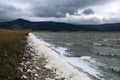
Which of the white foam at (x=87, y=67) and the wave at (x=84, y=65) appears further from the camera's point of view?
the wave at (x=84, y=65)

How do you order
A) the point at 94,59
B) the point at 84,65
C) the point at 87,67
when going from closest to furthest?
the point at 87,67
the point at 84,65
the point at 94,59

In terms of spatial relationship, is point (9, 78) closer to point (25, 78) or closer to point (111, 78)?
point (25, 78)

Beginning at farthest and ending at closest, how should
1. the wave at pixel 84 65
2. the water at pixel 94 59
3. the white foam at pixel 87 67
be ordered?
the water at pixel 94 59 < the wave at pixel 84 65 < the white foam at pixel 87 67

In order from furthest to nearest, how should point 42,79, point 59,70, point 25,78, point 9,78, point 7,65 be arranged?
point 59,70, point 7,65, point 42,79, point 25,78, point 9,78

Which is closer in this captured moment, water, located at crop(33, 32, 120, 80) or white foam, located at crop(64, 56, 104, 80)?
white foam, located at crop(64, 56, 104, 80)

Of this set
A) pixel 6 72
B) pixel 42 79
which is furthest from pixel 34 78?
pixel 6 72

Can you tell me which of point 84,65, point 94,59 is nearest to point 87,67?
point 84,65

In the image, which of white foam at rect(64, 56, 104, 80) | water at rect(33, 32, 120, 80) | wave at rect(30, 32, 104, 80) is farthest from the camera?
water at rect(33, 32, 120, 80)

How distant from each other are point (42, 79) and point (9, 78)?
265 centimetres

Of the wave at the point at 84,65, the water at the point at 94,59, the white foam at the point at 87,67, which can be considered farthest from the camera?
the water at the point at 94,59

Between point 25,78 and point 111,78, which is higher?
point 25,78

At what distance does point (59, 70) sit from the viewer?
1889 cm

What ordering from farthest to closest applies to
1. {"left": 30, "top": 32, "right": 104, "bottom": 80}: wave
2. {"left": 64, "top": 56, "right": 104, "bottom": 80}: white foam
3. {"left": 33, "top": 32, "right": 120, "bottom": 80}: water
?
1. {"left": 33, "top": 32, "right": 120, "bottom": 80}: water
2. {"left": 30, "top": 32, "right": 104, "bottom": 80}: wave
3. {"left": 64, "top": 56, "right": 104, "bottom": 80}: white foam

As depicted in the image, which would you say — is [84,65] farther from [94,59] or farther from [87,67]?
[94,59]
